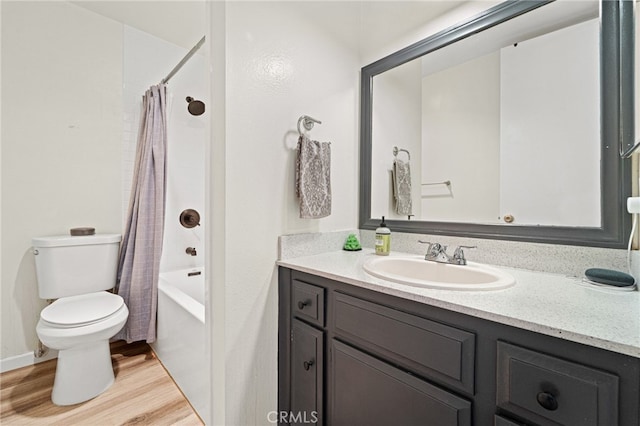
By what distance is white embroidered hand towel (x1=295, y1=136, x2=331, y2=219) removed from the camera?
125 centimetres

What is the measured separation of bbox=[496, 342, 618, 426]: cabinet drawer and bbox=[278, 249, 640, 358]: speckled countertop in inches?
2.6

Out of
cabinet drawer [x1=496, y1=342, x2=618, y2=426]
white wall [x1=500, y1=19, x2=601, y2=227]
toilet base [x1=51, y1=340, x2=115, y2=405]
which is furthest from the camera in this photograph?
toilet base [x1=51, y1=340, x2=115, y2=405]

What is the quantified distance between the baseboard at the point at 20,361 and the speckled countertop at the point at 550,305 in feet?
7.10

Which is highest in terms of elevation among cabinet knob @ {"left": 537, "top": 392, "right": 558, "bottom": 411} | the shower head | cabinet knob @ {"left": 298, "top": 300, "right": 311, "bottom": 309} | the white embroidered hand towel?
the shower head

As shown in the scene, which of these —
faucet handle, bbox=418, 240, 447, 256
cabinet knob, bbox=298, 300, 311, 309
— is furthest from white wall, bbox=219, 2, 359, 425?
faucet handle, bbox=418, 240, 447, 256

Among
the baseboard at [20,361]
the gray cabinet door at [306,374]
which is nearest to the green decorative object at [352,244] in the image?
the gray cabinet door at [306,374]

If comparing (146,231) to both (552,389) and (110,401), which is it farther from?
(552,389)

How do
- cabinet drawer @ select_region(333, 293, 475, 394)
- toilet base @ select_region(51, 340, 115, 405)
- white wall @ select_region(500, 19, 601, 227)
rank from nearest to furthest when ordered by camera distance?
cabinet drawer @ select_region(333, 293, 475, 394)
white wall @ select_region(500, 19, 601, 227)
toilet base @ select_region(51, 340, 115, 405)

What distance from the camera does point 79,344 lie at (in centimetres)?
145

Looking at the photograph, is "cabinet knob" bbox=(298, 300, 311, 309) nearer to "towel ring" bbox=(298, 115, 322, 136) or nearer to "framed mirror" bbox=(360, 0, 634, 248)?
"framed mirror" bbox=(360, 0, 634, 248)

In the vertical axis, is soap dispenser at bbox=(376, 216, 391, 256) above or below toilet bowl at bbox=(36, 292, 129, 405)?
above

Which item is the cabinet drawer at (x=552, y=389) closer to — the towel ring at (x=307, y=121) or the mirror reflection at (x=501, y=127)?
the mirror reflection at (x=501, y=127)

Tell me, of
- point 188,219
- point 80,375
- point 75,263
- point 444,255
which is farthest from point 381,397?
point 75,263

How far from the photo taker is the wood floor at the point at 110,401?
1377mm
